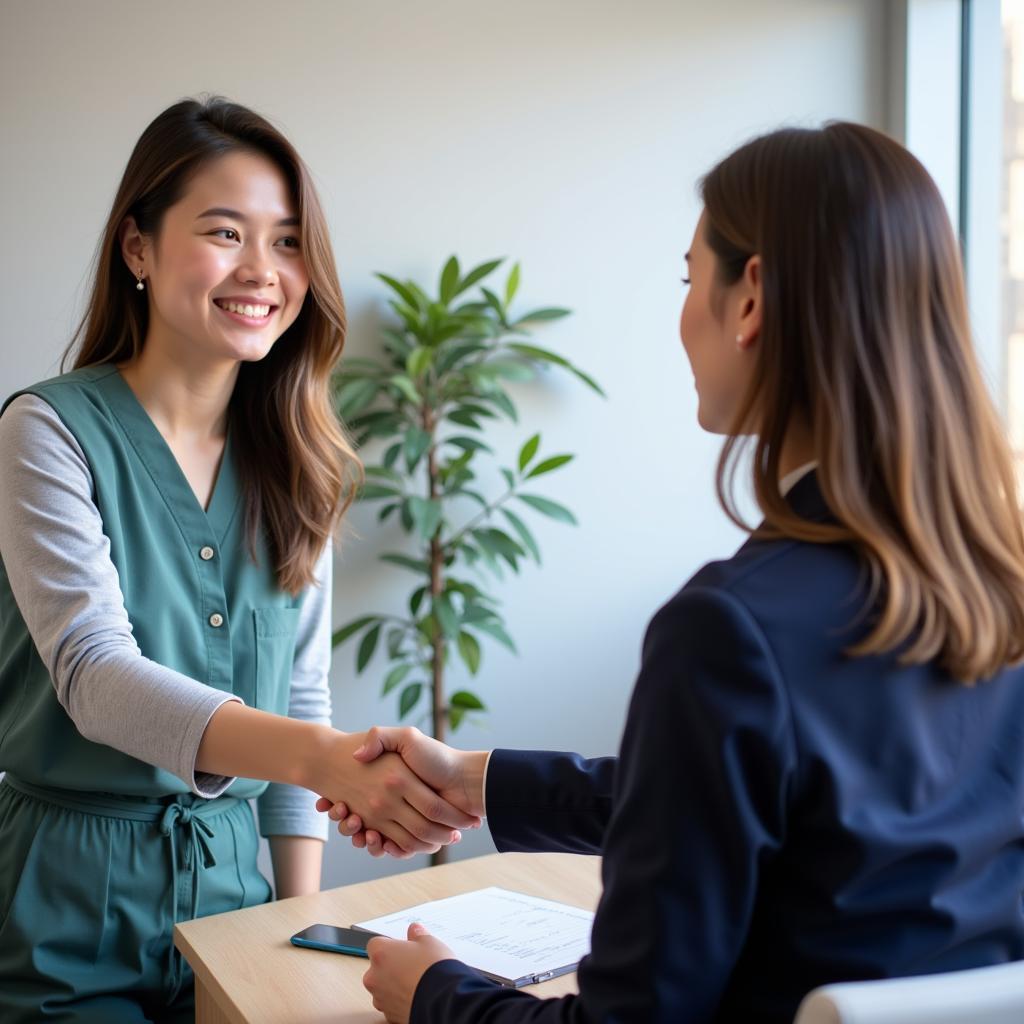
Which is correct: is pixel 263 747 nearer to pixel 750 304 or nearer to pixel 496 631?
pixel 750 304

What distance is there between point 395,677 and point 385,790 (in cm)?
150

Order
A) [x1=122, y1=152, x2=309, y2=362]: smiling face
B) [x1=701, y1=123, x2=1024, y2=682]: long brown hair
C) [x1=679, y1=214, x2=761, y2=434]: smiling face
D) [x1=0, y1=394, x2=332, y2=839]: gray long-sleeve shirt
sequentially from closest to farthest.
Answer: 1. [x1=701, y1=123, x2=1024, y2=682]: long brown hair
2. [x1=679, y1=214, x2=761, y2=434]: smiling face
3. [x1=0, y1=394, x2=332, y2=839]: gray long-sleeve shirt
4. [x1=122, y1=152, x2=309, y2=362]: smiling face

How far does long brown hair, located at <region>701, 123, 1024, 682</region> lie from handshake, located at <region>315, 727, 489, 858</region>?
0.74 meters

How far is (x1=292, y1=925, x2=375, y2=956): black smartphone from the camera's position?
1.29 m

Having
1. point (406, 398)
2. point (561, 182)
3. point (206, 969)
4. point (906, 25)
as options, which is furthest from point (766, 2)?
point (206, 969)

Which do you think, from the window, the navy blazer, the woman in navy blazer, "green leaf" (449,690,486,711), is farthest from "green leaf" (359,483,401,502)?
the navy blazer

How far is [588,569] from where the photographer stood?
3.51 meters

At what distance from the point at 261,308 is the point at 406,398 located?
129 centimetres

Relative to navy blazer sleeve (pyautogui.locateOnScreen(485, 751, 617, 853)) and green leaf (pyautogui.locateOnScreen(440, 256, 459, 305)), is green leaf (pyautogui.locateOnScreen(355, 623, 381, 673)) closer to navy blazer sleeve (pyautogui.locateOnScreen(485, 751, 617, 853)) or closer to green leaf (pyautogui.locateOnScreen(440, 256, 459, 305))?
green leaf (pyautogui.locateOnScreen(440, 256, 459, 305))

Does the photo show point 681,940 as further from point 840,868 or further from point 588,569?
point 588,569

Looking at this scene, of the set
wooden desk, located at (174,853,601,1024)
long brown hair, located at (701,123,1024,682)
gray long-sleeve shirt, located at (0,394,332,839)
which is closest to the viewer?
long brown hair, located at (701,123,1024,682)

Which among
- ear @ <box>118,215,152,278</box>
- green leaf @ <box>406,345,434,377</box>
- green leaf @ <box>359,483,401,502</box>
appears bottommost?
green leaf @ <box>359,483,401,502</box>

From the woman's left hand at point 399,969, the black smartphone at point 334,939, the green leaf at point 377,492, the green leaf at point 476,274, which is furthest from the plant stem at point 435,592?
the woman's left hand at point 399,969

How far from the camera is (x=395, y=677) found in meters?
3.01
